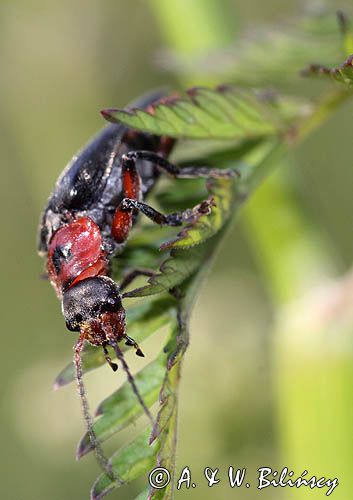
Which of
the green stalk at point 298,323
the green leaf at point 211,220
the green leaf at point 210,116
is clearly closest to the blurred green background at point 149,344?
the green stalk at point 298,323

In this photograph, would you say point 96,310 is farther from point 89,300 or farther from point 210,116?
point 210,116

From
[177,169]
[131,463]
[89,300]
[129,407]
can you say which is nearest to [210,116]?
[177,169]

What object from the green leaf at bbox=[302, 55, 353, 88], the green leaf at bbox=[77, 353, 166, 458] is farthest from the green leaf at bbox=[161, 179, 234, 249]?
the green leaf at bbox=[302, 55, 353, 88]

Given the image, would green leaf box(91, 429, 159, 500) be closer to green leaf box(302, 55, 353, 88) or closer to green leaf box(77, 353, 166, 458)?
green leaf box(77, 353, 166, 458)

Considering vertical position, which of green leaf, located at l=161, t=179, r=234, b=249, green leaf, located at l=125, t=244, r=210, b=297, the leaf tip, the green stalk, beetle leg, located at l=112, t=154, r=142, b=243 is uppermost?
the leaf tip
